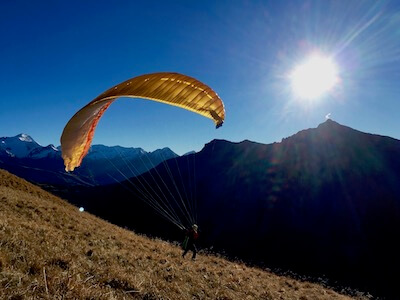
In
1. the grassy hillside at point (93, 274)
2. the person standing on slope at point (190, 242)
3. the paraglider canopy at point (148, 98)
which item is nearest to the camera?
the grassy hillside at point (93, 274)

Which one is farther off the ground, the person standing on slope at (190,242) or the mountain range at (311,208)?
the mountain range at (311,208)

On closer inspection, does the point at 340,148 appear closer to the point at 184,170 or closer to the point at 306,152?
the point at 306,152

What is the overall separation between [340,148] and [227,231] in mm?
44946

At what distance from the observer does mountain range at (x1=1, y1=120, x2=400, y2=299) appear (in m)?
71.8

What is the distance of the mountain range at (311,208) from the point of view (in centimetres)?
7175

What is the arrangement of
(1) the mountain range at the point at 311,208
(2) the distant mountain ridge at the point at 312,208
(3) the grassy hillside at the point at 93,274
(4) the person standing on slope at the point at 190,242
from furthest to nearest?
(2) the distant mountain ridge at the point at 312,208 < (1) the mountain range at the point at 311,208 < (4) the person standing on slope at the point at 190,242 < (3) the grassy hillside at the point at 93,274

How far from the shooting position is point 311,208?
85.5 metres

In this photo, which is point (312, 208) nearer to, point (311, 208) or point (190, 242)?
point (311, 208)

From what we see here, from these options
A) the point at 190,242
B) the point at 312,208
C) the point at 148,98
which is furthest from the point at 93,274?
the point at 312,208

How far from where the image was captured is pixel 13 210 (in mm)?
12438

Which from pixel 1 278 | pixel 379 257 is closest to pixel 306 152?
pixel 379 257

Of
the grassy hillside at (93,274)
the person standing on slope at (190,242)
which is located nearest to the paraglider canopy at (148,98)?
the grassy hillside at (93,274)

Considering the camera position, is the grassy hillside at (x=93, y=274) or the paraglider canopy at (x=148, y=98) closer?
the grassy hillside at (x=93, y=274)

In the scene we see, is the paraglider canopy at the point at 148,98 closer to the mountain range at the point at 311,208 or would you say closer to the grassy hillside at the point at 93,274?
the grassy hillside at the point at 93,274
